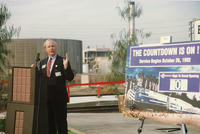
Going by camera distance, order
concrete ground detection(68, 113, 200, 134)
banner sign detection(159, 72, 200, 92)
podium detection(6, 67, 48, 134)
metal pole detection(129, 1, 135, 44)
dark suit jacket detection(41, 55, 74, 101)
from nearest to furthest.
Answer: podium detection(6, 67, 48, 134)
banner sign detection(159, 72, 200, 92)
dark suit jacket detection(41, 55, 74, 101)
concrete ground detection(68, 113, 200, 134)
metal pole detection(129, 1, 135, 44)

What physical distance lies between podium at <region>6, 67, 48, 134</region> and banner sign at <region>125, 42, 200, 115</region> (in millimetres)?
1922

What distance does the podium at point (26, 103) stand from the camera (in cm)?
524

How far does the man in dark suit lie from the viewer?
19.6 feet

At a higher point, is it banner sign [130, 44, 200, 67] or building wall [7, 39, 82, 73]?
building wall [7, 39, 82, 73]

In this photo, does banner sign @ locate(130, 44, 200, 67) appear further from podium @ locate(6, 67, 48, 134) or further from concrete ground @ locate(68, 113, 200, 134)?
podium @ locate(6, 67, 48, 134)

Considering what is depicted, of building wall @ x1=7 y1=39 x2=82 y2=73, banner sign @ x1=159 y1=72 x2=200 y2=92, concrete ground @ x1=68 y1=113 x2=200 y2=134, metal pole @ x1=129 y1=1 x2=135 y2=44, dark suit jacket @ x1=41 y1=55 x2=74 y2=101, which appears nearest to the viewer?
banner sign @ x1=159 y1=72 x2=200 y2=92

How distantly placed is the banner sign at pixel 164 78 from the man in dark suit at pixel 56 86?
133cm

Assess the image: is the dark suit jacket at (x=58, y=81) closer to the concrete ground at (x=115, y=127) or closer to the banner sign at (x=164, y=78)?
the banner sign at (x=164, y=78)

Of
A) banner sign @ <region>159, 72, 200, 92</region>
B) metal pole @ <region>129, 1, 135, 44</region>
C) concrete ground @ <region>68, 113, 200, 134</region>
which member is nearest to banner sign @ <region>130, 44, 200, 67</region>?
banner sign @ <region>159, 72, 200, 92</region>

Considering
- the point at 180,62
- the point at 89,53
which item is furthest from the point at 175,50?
the point at 89,53

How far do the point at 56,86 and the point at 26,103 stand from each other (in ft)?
2.72

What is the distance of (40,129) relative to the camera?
5.34 meters

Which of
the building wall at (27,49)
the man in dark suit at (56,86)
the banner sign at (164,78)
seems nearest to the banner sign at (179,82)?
the banner sign at (164,78)

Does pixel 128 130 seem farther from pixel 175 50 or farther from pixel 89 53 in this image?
pixel 89 53
